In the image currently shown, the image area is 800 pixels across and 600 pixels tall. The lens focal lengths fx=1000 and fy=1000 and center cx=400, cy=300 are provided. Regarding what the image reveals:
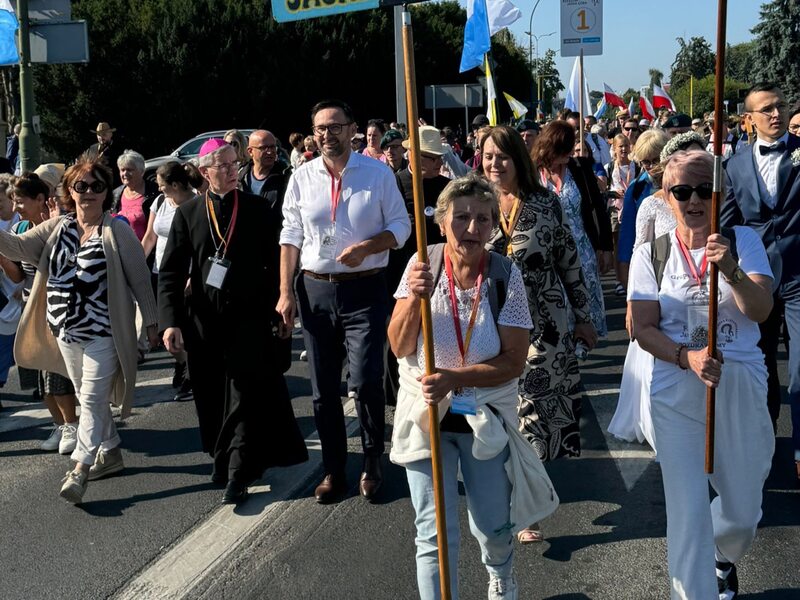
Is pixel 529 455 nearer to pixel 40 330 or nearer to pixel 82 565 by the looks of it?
pixel 82 565

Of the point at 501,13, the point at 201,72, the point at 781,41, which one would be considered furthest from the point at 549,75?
the point at 501,13

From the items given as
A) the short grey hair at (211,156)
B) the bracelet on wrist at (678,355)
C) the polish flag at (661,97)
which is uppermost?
the polish flag at (661,97)

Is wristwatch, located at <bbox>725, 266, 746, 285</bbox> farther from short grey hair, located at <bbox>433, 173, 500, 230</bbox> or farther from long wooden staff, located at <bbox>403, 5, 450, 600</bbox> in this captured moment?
long wooden staff, located at <bbox>403, 5, 450, 600</bbox>

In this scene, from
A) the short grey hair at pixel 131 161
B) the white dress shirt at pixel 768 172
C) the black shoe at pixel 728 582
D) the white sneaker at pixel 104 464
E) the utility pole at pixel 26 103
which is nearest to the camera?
the black shoe at pixel 728 582

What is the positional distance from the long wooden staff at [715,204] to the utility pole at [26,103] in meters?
12.1

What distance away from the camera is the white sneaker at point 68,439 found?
6.50m

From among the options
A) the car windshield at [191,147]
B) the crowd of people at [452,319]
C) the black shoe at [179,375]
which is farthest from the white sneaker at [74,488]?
the car windshield at [191,147]

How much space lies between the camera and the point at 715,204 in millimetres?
3402

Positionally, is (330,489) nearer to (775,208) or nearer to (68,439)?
(68,439)

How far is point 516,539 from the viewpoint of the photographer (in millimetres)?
4812

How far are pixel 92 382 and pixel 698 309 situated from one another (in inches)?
139

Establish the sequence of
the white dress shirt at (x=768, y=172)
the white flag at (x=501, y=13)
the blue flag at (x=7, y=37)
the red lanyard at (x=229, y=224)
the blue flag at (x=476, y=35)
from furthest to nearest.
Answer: the white flag at (x=501, y=13) → the blue flag at (x=476, y=35) → the blue flag at (x=7, y=37) → the white dress shirt at (x=768, y=172) → the red lanyard at (x=229, y=224)

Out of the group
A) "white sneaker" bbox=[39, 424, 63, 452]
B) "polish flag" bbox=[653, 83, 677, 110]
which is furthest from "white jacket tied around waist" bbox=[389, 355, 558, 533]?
"polish flag" bbox=[653, 83, 677, 110]

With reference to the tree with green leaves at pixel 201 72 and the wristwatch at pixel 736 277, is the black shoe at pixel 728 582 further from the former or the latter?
the tree with green leaves at pixel 201 72
